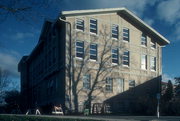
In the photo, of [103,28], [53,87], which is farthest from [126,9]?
[53,87]

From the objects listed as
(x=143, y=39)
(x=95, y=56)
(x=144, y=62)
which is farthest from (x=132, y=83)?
(x=95, y=56)

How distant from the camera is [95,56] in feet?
108

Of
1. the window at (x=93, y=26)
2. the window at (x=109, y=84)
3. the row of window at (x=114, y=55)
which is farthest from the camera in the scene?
the window at (x=109, y=84)

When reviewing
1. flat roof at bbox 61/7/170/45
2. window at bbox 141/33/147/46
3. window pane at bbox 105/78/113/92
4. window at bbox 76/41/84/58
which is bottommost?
window pane at bbox 105/78/113/92

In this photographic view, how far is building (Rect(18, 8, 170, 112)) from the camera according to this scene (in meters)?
30.9

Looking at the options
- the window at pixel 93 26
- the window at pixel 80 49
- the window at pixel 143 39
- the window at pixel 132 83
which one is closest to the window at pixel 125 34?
the window at pixel 143 39

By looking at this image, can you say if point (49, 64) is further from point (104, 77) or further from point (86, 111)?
point (86, 111)

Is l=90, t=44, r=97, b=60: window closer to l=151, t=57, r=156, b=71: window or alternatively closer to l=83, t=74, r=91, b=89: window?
l=83, t=74, r=91, b=89: window

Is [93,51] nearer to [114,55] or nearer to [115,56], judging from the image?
[114,55]

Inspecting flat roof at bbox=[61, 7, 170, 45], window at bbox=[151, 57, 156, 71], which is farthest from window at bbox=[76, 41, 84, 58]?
window at bbox=[151, 57, 156, 71]

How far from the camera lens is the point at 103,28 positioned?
33969 mm

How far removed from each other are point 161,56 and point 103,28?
1105 cm

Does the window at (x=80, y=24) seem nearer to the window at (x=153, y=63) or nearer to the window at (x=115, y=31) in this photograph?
the window at (x=115, y=31)

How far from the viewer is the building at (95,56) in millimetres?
30875
